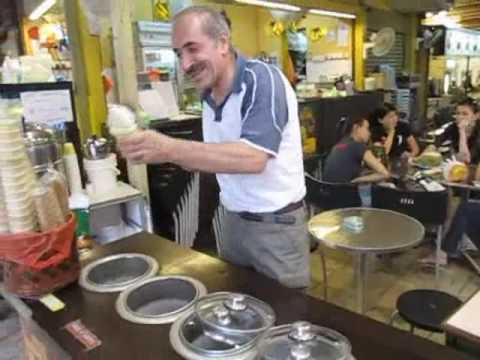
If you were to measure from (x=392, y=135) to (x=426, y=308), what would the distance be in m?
3.20

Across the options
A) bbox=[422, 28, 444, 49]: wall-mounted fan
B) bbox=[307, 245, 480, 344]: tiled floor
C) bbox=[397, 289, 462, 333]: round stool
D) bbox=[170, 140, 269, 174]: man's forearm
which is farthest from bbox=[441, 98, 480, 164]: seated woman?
bbox=[422, 28, 444, 49]: wall-mounted fan

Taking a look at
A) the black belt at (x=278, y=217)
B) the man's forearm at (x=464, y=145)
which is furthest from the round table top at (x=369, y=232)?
the man's forearm at (x=464, y=145)

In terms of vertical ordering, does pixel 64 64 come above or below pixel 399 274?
above

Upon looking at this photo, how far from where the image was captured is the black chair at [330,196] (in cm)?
322

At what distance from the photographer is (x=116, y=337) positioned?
1036 millimetres

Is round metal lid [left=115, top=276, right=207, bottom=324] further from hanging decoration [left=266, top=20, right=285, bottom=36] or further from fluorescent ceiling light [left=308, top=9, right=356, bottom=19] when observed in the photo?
hanging decoration [left=266, top=20, right=285, bottom=36]

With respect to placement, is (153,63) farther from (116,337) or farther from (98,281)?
(116,337)

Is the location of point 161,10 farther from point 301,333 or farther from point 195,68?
point 301,333

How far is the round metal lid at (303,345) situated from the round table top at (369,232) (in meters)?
1.38

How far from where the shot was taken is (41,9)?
4773 mm

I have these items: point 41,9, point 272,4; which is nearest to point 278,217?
point 272,4

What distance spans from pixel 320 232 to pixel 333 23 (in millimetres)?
5583

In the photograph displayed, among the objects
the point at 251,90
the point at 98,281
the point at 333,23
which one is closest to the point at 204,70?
the point at 251,90

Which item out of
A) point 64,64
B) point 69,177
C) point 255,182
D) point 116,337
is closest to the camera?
point 116,337
